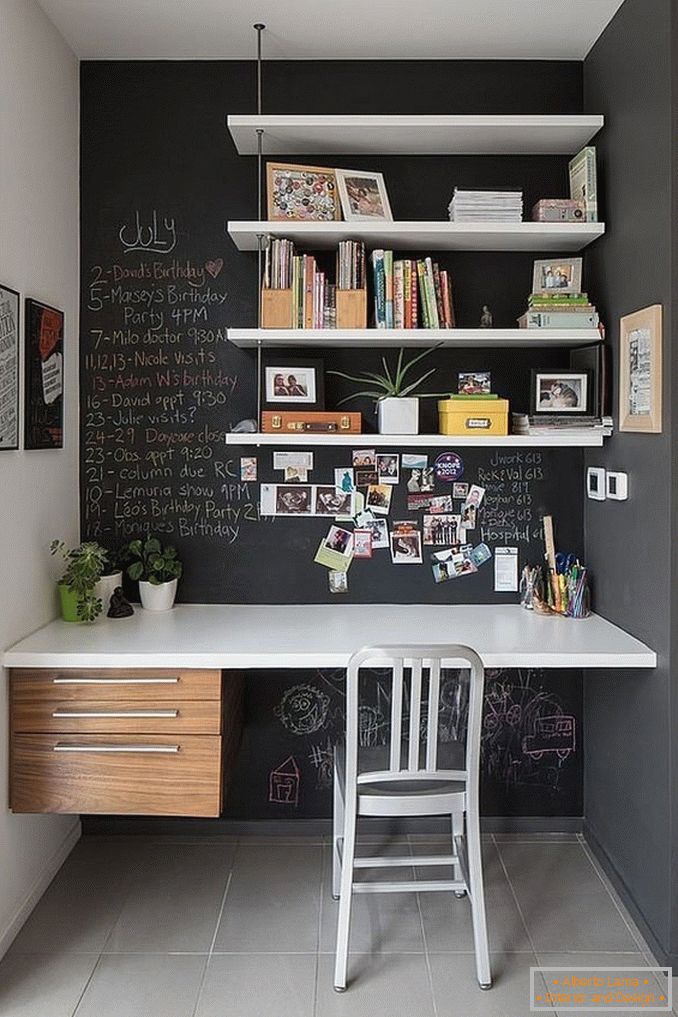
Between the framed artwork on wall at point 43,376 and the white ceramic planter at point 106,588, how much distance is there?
0.46 m

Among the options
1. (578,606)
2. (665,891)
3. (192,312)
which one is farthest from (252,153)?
(665,891)

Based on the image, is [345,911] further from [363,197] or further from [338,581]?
[363,197]

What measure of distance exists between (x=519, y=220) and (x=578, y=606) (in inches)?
49.4

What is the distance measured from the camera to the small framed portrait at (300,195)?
3.10 metres

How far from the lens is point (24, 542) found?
Answer: 112 inches

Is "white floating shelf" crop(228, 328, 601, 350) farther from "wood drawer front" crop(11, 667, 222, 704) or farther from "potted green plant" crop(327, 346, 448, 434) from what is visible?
"wood drawer front" crop(11, 667, 222, 704)

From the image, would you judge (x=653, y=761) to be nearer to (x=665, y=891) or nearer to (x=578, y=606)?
(x=665, y=891)

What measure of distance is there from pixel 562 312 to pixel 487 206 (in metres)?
0.41

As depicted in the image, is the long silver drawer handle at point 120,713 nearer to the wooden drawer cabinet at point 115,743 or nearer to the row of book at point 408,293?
the wooden drawer cabinet at point 115,743

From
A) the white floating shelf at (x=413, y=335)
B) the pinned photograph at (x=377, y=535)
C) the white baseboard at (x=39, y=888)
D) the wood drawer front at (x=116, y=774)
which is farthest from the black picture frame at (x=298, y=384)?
the white baseboard at (x=39, y=888)

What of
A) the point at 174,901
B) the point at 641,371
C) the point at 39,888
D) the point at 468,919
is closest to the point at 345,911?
the point at 468,919

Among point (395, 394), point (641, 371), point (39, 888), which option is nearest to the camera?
point (641, 371)

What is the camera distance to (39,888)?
297 centimetres

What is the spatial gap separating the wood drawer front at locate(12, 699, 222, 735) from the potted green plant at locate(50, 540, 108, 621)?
432 mm
